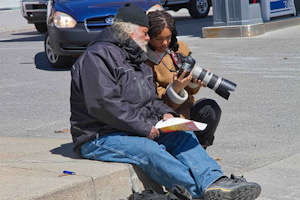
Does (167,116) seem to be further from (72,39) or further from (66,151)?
(72,39)

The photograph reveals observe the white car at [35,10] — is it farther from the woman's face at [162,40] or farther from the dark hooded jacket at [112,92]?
the dark hooded jacket at [112,92]

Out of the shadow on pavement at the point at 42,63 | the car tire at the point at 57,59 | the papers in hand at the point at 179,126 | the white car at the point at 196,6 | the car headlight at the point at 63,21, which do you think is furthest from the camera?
the white car at the point at 196,6

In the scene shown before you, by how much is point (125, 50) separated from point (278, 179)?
1.57m

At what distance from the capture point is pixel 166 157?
4801 mm

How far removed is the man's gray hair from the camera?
16.5 feet

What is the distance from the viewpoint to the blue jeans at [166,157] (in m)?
4.80

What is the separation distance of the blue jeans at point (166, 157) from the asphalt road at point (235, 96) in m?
0.83

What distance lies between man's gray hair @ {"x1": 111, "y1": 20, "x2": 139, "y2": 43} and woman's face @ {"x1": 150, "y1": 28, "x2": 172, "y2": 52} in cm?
30

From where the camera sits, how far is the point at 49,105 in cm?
890

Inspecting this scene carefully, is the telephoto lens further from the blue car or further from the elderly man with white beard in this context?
the blue car

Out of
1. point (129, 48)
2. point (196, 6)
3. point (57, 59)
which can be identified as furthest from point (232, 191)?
point (196, 6)

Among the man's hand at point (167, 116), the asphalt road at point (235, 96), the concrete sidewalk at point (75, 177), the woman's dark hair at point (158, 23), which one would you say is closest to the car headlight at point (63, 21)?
the asphalt road at point (235, 96)

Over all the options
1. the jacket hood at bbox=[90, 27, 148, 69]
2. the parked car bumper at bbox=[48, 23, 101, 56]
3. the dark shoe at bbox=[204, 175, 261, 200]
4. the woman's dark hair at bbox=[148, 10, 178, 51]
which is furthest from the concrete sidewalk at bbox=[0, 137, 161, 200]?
the parked car bumper at bbox=[48, 23, 101, 56]

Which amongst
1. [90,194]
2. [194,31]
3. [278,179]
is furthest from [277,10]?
[90,194]
